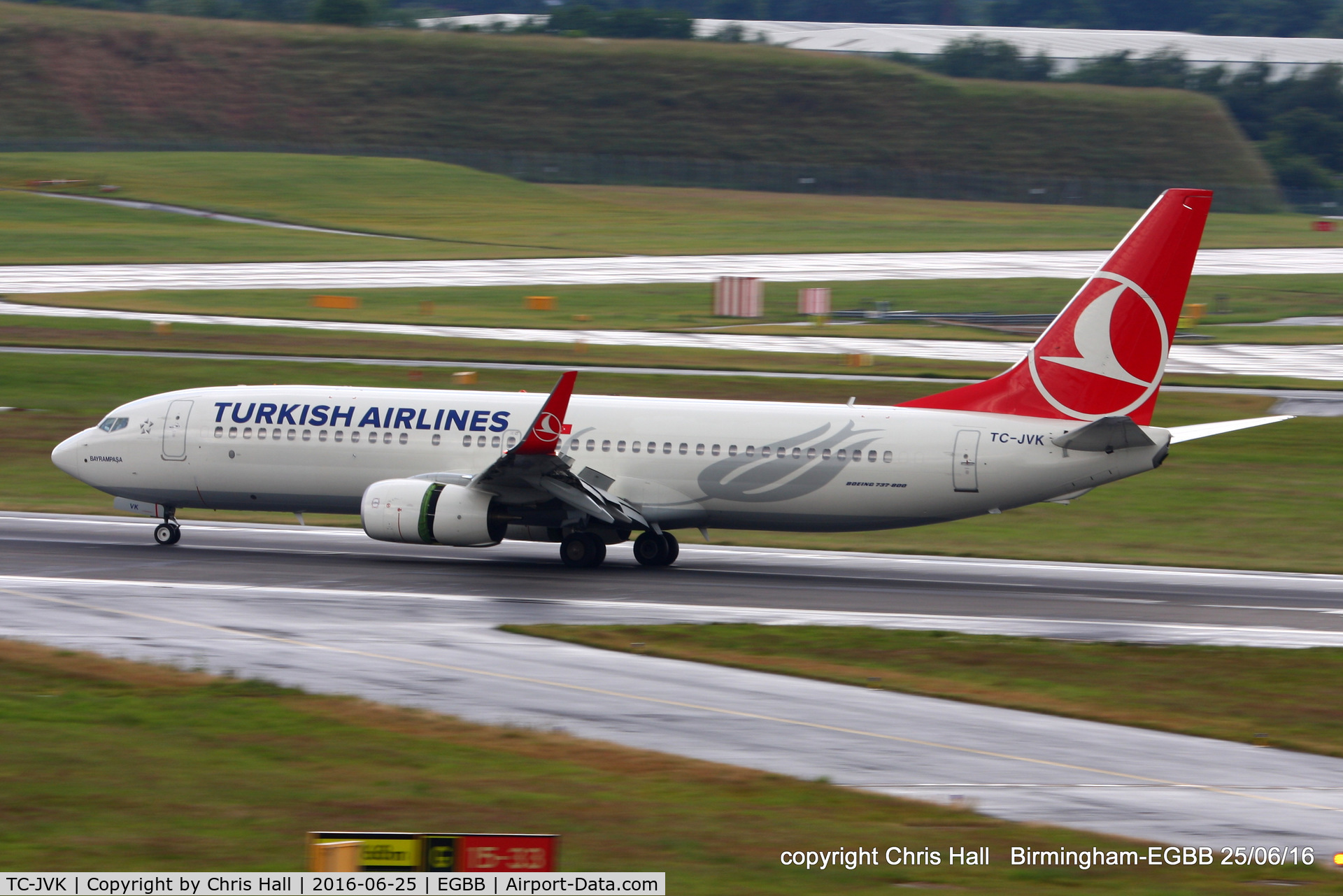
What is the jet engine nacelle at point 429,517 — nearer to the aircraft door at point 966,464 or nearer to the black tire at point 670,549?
the black tire at point 670,549

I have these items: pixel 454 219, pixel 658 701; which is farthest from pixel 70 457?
pixel 454 219

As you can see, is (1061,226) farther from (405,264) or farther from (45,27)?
(45,27)

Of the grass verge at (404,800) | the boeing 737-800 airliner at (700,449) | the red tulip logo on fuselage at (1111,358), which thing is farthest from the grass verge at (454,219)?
the grass verge at (404,800)

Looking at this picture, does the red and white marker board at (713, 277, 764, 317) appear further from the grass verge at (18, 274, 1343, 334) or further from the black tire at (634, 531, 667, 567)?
the black tire at (634, 531, 667, 567)

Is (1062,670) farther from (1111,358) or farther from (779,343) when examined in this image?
(779,343)

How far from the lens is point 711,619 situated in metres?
26.6

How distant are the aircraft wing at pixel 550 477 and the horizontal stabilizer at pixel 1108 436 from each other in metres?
9.25

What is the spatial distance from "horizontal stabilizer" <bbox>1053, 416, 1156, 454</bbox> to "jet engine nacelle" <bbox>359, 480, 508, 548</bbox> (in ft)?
39.7

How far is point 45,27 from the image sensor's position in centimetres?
14938

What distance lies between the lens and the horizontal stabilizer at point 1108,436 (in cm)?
3027

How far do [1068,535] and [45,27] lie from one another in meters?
Answer: 139

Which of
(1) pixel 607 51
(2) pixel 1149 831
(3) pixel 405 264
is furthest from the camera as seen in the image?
(1) pixel 607 51

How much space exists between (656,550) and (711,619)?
6825 mm

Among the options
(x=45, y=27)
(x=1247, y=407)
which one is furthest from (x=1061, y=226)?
(x=45, y=27)
